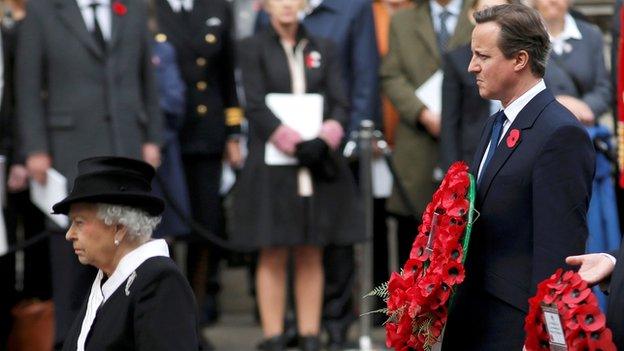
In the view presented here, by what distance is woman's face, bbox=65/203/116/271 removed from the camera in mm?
5586

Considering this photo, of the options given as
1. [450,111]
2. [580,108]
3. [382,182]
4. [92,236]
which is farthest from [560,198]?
[382,182]

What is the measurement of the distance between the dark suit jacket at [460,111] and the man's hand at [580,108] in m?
0.45

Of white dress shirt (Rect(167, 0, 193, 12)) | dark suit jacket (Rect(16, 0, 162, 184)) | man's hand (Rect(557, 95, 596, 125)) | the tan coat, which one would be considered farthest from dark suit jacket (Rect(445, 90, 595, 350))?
white dress shirt (Rect(167, 0, 193, 12))

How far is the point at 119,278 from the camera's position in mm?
5469

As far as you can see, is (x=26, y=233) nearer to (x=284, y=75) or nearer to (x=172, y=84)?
(x=172, y=84)

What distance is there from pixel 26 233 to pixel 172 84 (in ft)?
4.23

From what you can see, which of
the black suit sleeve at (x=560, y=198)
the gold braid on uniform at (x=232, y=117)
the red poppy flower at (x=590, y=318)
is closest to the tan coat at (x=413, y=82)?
the gold braid on uniform at (x=232, y=117)

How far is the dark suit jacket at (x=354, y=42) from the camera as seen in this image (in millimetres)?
9969

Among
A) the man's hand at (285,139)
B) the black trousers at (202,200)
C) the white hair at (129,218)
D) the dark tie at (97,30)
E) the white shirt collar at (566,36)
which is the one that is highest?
the dark tie at (97,30)

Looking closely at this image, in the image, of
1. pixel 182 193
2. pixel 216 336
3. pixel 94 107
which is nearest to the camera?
pixel 94 107

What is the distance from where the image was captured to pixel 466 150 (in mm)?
9242

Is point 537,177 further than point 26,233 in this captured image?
No

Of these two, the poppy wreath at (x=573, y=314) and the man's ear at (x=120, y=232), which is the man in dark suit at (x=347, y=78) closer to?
the man's ear at (x=120, y=232)

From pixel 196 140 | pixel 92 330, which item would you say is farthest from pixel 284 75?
pixel 92 330
